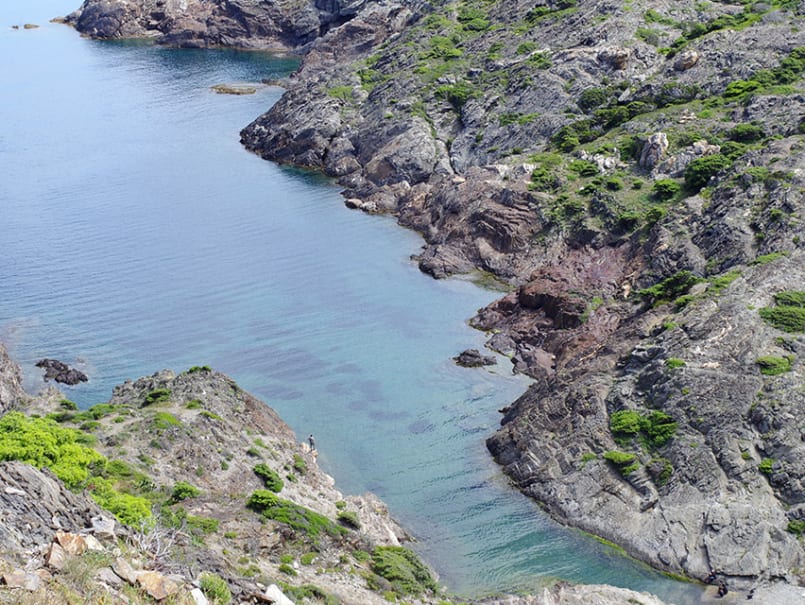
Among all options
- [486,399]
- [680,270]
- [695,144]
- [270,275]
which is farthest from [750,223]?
[270,275]

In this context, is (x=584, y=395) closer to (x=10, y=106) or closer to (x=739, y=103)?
(x=739, y=103)

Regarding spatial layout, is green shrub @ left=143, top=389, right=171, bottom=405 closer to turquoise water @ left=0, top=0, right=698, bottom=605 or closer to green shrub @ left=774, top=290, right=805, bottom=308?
turquoise water @ left=0, top=0, right=698, bottom=605

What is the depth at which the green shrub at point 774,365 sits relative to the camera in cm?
6469

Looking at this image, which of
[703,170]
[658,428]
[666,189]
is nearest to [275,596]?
[658,428]

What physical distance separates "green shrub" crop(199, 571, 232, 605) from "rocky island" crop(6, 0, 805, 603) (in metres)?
31.1

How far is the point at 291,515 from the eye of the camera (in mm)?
53031

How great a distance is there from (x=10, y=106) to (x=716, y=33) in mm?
117685

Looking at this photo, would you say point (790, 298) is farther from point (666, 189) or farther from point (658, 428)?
point (666, 189)

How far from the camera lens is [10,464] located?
1496 inches

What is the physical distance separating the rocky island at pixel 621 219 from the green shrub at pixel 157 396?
78.4 feet

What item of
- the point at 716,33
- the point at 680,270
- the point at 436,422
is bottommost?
the point at 436,422

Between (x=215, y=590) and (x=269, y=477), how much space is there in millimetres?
25019

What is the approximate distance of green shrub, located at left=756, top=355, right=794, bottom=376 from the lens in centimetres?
6469

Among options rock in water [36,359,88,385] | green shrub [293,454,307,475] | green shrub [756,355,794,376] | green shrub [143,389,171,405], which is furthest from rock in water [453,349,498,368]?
rock in water [36,359,88,385]
